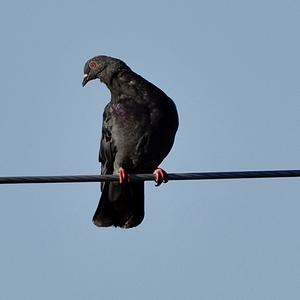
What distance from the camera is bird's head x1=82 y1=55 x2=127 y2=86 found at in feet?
44.0

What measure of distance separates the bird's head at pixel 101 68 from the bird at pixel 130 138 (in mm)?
22

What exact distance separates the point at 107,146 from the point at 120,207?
26.2 inches

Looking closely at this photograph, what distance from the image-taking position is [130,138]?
1260cm

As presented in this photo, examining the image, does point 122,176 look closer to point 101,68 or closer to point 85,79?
point 101,68

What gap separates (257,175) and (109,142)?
3428 millimetres

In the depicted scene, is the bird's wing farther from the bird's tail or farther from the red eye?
the red eye

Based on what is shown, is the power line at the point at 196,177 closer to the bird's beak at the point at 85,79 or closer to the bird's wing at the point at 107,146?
the bird's wing at the point at 107,146

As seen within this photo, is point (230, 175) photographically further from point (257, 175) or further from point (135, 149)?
point (135, 149)

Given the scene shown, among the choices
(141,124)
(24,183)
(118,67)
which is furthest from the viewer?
(118,67)

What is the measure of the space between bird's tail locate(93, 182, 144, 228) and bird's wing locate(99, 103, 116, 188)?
0.69 ft

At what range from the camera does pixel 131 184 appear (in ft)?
42.7

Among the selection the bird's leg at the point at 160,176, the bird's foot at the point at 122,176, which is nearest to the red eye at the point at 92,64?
the bird's foot at the point at 122,176

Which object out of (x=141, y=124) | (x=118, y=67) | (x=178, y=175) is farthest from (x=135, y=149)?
(x=178, y=175)

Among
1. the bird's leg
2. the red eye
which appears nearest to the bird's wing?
the red eye
